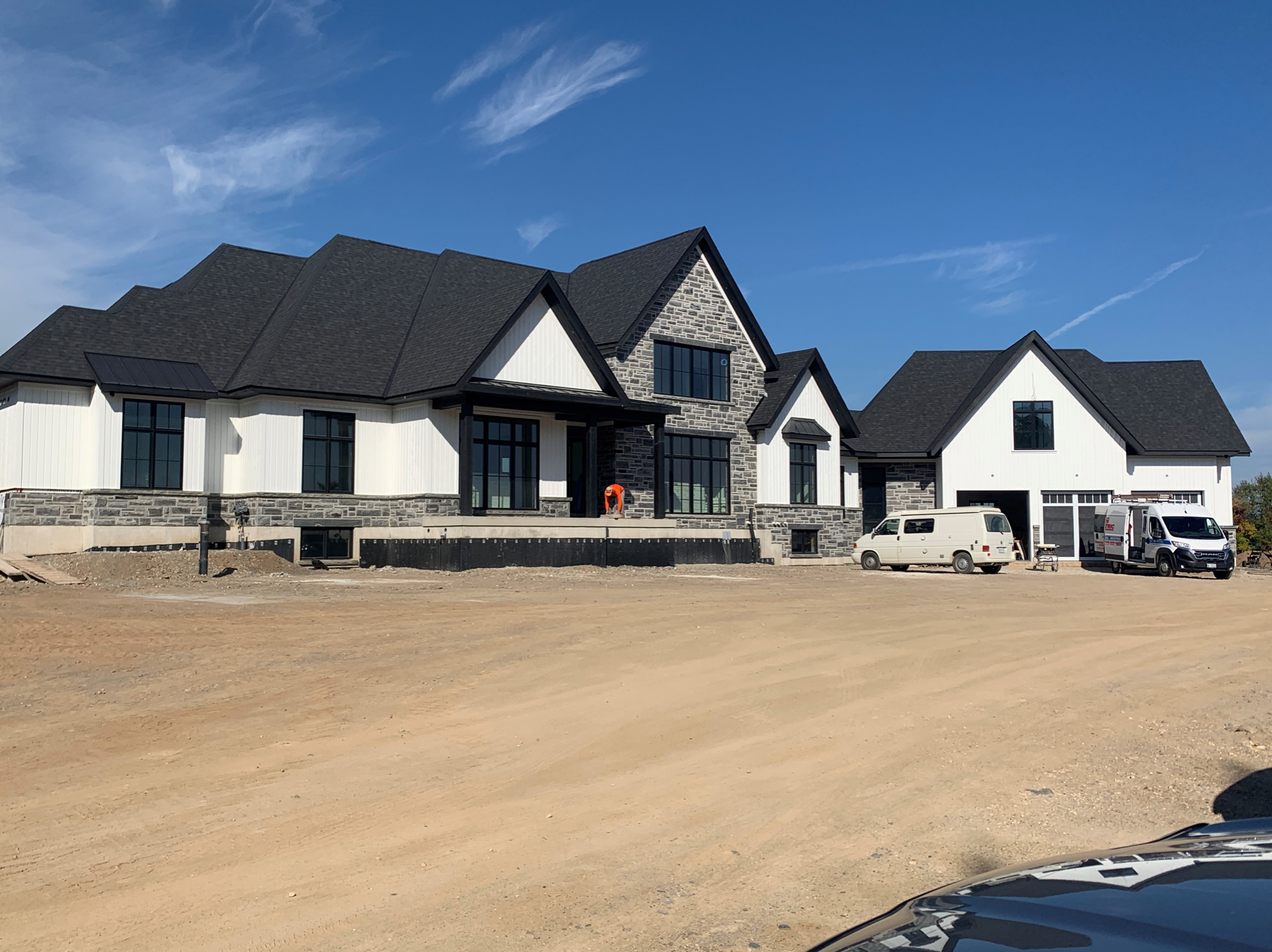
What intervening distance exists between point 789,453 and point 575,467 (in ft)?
25.7

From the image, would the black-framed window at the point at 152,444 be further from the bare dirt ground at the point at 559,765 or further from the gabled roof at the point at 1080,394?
the gabled roof at the point at 1080,394

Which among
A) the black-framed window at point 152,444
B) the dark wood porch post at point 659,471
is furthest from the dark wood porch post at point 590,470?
the black-framed window at point 152,444

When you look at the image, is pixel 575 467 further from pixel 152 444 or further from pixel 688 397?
pixel 152 444

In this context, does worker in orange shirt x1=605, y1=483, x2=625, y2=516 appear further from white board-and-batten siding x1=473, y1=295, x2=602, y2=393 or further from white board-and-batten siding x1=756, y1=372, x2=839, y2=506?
white board-and-batten siding x1=756, y1=372, x2=839, y2=506

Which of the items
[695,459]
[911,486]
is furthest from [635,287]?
[911,486]

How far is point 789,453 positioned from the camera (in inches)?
1432

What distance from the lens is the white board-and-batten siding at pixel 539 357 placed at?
92.4 feet

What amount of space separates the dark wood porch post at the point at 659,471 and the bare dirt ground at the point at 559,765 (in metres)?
16.6

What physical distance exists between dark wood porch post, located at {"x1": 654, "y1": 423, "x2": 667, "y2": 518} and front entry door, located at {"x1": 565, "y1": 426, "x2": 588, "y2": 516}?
215 centimetres

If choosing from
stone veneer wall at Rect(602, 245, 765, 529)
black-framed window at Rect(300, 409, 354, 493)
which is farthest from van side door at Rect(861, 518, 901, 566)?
black-framed window at Rect(300, 409, 354, 493)

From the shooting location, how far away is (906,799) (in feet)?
23.7

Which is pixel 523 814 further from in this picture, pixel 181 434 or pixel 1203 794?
pixel 181 434

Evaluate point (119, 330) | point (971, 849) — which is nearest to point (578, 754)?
point (971, 849)

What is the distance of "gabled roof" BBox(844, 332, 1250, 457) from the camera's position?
39.8 metres
